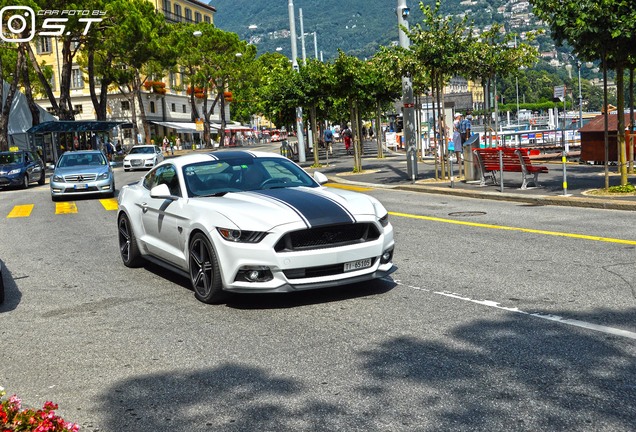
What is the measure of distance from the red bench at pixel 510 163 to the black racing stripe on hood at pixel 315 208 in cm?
Result: 1202

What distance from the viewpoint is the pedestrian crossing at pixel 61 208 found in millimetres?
20173

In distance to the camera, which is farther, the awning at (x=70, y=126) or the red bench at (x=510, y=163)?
the awning at (x=70, y=126)

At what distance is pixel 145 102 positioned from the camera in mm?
86562

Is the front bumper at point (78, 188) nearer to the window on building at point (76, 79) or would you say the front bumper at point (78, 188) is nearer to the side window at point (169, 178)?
the side window at point (169, 178)

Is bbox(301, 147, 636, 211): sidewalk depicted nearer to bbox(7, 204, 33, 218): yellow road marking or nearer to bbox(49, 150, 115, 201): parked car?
bbox(49, 150, 115, 201): parked car

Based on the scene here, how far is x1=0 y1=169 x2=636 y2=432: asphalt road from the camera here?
4.53 metres

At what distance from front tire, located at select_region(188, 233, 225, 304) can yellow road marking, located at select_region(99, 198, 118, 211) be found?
13055 mm

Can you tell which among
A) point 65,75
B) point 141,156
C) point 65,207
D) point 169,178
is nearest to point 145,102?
point 65,75

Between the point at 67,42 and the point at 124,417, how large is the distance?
158 ft

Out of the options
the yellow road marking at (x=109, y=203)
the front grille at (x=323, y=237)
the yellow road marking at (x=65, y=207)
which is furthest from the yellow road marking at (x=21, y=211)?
the front grille at (x=323, y=237)

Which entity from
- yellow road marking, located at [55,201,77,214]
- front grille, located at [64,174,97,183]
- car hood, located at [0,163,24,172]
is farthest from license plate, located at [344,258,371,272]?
car hood, located at [0,163,24,172]

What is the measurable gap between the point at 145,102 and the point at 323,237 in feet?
271

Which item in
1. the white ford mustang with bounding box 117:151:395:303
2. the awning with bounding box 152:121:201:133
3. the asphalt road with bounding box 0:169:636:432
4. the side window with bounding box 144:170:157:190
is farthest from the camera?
the awning with bounding box 152:121:201:133

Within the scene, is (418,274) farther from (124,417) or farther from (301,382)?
(124,417)
